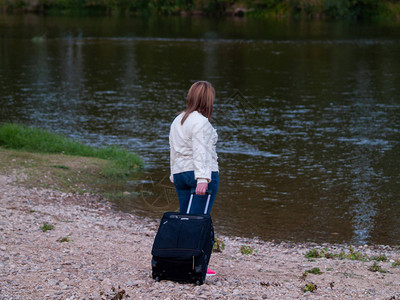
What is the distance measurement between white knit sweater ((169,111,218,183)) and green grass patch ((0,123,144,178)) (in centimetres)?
943

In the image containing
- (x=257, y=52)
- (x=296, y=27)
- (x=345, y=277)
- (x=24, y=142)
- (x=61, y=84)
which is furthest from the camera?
(x=296, y=27)

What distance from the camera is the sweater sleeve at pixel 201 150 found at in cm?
659

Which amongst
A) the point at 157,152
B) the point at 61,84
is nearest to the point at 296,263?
the point at 157,152

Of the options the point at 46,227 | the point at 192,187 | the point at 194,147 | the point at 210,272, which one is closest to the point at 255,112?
the point at 46,227

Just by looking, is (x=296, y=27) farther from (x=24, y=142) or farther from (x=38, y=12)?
(x=24, y=142)

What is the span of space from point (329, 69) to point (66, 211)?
27.5 meters

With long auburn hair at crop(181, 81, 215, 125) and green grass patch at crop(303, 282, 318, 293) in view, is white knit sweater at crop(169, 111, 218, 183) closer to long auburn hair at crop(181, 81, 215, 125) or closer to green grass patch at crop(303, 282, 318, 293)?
long auburn hair at crop(181, 81, 215, 125)

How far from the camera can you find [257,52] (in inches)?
1780

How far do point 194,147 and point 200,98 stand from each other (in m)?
0.54

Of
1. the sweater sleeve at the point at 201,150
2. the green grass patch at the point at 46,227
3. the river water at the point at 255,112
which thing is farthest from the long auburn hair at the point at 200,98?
the river water at the point at 255,112

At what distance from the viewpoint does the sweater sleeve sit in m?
6.59

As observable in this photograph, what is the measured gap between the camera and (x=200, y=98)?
22.0 ft

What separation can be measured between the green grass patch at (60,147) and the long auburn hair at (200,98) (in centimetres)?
958

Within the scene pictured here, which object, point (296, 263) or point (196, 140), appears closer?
point (196, 140)
